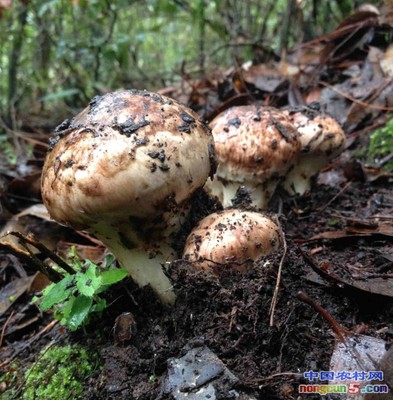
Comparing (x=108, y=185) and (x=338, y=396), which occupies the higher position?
(x=108, y=185)

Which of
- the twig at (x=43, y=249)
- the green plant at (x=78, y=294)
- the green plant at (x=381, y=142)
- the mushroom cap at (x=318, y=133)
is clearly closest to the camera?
the green plant at (x=78, y=294)

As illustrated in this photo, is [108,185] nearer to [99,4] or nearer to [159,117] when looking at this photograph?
[159,117]

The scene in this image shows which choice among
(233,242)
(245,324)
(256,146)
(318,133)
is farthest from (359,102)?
(245,324)

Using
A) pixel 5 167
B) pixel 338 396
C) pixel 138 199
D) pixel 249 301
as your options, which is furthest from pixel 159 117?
pixel 5 167

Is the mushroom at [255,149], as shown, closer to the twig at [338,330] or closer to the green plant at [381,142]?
the green plant at [381,142]

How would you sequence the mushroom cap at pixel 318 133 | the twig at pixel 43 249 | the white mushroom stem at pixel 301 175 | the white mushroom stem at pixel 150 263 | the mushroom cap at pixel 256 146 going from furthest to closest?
the white mushroom stem at pixel 301 175
the mushroom cap at pixel 318 133
the mushroom cap at pixel 256 146
the white mushroom stem at pixel 150 263
the twig at pixel 43 249

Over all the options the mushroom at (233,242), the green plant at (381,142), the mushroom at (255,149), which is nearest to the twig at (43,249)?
the mushroom at (233,242)

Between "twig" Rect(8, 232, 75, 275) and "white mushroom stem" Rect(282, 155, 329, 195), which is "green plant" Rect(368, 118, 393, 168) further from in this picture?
"twig" Rect(8, 232, 75, 275)
